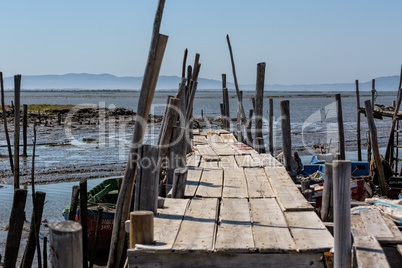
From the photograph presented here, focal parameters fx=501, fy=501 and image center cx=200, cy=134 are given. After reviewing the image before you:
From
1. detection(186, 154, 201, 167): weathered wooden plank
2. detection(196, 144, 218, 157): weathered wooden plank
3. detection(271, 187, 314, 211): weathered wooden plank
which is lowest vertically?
detection(271, 187, 314, 211): weathered wooden plank

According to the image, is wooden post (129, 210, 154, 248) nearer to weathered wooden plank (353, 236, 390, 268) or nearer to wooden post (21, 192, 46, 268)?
weathered wooden plank (353, 236, 390, 268)

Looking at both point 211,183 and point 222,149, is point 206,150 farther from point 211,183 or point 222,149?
Answer: point 211,183

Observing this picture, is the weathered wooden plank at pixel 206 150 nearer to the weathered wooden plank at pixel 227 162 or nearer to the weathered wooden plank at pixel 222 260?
the weathered wooden plank at pixel 227 162

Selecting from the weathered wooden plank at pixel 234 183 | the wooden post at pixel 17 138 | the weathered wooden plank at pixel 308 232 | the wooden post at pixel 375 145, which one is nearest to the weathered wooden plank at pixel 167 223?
the weathered wooden plank at pixel 234 183

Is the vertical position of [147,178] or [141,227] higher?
[147,178]

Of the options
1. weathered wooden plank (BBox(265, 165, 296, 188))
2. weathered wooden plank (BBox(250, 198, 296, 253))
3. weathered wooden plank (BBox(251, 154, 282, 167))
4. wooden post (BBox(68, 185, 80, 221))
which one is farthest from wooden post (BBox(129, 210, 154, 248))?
weathered wooden plank (BBox(251, 154, 282, 167))

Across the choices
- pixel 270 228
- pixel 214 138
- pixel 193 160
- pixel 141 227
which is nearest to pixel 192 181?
pixel 193 160

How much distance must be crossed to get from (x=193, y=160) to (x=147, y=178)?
5.19m

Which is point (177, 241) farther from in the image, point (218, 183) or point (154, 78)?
point (218, 183)

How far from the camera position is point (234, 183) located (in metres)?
8.43

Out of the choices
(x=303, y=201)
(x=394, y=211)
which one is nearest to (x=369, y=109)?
Result: (x=394, y=211)

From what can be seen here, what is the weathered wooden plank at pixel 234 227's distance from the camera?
16.5ft

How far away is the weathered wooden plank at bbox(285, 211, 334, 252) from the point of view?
5023 millimetres

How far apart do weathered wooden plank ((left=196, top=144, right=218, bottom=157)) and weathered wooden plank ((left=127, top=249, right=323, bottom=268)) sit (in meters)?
7.09
